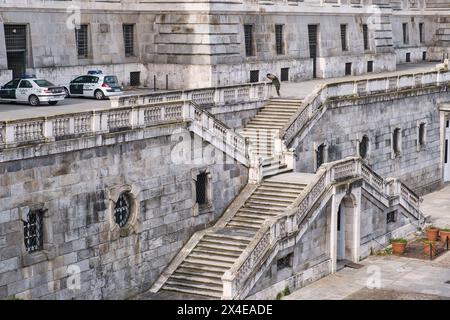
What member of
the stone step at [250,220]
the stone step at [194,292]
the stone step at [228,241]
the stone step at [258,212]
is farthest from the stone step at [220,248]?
the stone step at [258,212]

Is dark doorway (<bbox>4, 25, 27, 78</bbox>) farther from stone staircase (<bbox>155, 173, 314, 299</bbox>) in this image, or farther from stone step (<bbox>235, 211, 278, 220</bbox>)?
stone step (<bbox>235, 211, 278, 220</bbox>)

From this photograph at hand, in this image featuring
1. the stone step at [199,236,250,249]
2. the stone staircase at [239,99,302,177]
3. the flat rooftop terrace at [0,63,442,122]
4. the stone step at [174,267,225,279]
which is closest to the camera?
the stone step at [174,267,225,279]

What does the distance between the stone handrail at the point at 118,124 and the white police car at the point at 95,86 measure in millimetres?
8505

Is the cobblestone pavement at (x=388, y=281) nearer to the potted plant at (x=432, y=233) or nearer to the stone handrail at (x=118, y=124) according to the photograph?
the potted plant at (x=432, y=233)

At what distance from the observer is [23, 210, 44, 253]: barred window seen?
102 feet

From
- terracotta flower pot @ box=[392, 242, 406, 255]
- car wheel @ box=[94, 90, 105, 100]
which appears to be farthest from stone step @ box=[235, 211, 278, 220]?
car wheel @ box=[94, 90, 105, 100]

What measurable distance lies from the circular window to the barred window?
3637 millimetres

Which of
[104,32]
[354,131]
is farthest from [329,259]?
[104,32]

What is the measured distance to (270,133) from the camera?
43.8 metres

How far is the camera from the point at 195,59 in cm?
5094

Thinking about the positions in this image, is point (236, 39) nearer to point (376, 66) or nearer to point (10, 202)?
point (376, 66)

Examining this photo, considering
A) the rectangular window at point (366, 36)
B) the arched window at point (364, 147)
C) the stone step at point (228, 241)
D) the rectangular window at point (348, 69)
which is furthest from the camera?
the rectangular window at point (366, 36)

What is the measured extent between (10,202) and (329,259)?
14.8 meters

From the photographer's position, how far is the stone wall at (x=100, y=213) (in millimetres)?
30547
